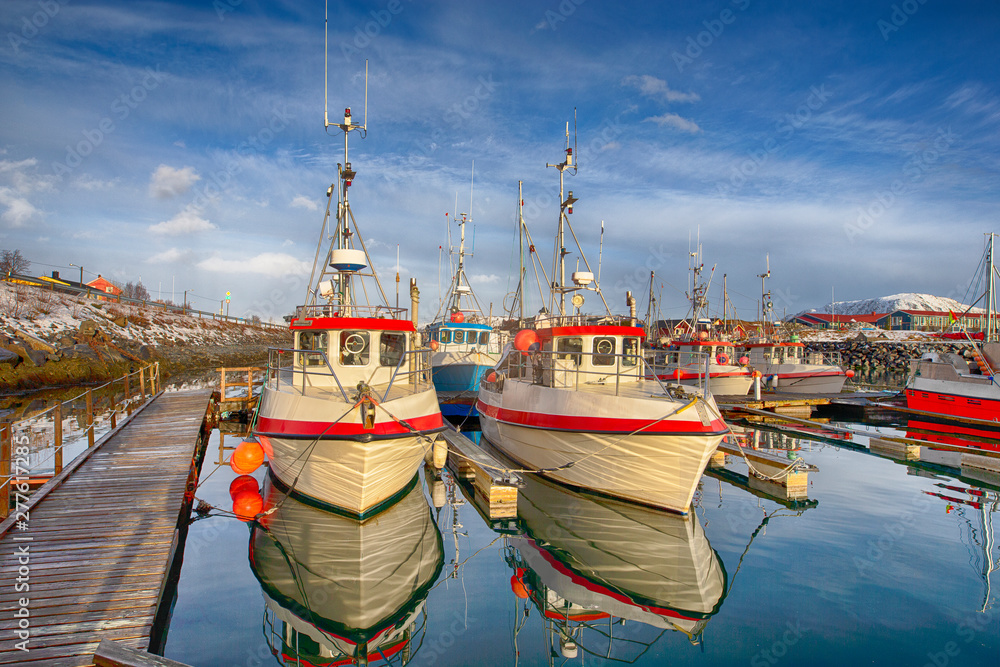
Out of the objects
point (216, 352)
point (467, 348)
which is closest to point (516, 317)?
point (467, 348)

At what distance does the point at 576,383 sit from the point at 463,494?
4139 mm

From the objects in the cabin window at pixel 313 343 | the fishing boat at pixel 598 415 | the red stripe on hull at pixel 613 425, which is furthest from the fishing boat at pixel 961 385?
the cabin window at pixel 313 343

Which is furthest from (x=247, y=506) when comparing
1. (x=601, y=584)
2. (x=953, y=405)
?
(x=953, y=405)

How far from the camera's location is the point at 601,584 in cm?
850

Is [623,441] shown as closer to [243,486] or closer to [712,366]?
[243,486]

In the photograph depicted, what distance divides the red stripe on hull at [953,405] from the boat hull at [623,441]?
58.0 ft

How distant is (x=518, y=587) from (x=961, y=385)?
2248 cm

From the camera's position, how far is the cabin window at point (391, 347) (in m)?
12.3

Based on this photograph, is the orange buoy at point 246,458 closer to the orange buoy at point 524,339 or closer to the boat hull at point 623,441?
the boat hull at point 623,441

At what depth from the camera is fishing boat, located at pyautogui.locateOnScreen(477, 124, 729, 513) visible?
402 inches

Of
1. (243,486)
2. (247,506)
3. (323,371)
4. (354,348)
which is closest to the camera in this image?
(247,506)

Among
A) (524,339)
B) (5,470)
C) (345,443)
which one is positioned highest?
(524,339)

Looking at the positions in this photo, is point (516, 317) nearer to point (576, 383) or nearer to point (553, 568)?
A: point (576, 383)

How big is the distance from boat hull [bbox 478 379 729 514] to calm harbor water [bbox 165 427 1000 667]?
594 mm
